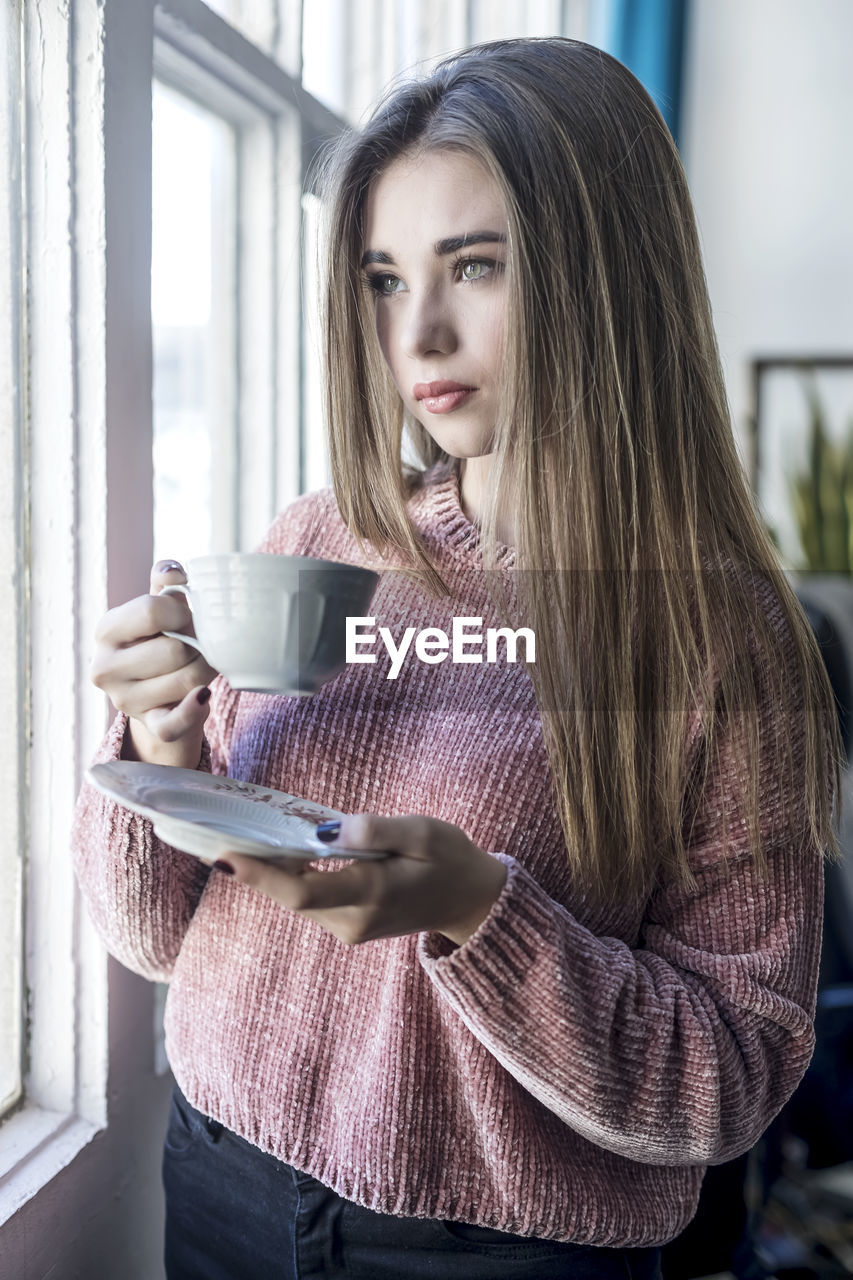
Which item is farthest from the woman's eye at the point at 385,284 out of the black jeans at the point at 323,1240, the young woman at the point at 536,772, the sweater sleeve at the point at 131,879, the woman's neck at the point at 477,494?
the black jeans at the point at 323,1240

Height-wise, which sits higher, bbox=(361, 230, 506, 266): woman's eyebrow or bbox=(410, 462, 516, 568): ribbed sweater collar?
bbox=(361, 230, 506, 266): woman's eyebrow

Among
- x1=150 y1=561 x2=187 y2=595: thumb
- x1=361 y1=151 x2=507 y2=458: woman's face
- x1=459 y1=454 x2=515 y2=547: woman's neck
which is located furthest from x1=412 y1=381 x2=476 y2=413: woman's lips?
x1=150 y1=561 x2=187 y2=595: thumb

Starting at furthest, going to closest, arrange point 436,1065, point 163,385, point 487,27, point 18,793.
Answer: point 487,27
point 163,385
point 18,793
point 436,1065

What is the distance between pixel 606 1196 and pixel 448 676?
39cm

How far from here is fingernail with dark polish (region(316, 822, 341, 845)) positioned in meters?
0.55

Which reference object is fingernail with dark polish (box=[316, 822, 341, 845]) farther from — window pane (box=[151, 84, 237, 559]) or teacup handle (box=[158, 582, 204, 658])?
window pane (box=[151, 84, 237, 559])

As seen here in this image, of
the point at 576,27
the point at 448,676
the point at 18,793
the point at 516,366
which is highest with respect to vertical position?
the point at 576,27

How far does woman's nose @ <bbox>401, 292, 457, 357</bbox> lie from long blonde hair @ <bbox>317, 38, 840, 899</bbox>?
45 millimetres

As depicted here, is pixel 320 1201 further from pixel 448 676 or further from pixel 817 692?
pixel 817 692

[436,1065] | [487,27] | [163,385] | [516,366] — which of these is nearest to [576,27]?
[487,27]

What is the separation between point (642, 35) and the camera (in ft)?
7.68

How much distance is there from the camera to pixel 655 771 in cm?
77

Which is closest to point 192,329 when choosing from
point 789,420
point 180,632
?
point 180,632

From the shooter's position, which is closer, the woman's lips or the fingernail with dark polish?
the fingernail with dark polish
